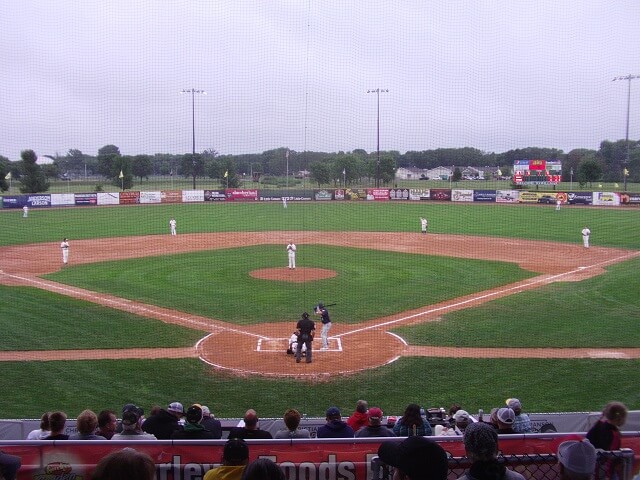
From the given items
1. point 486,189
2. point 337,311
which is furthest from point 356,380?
point 486,189

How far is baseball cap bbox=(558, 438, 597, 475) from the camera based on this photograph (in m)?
3.05

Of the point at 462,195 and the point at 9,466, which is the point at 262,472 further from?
the point at 462,195

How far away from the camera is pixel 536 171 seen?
56.5 m

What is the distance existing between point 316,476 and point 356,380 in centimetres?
807

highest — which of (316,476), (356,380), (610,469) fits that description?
(610,469)

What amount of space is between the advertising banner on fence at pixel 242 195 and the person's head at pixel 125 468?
56306 mm

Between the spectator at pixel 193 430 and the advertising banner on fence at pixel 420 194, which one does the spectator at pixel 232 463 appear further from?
the advertising banner on fence at pixel 420 194

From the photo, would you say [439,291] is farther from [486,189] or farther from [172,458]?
[486,189]

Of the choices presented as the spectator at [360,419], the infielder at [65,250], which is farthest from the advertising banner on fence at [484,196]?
the spectator at [360,419]

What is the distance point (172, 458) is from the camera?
4266mm

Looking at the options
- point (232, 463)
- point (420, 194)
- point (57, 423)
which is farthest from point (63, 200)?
point (232, 463)

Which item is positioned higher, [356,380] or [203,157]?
[203,157]

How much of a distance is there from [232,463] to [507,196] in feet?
181

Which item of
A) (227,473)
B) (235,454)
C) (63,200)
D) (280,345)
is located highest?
(63,200)
